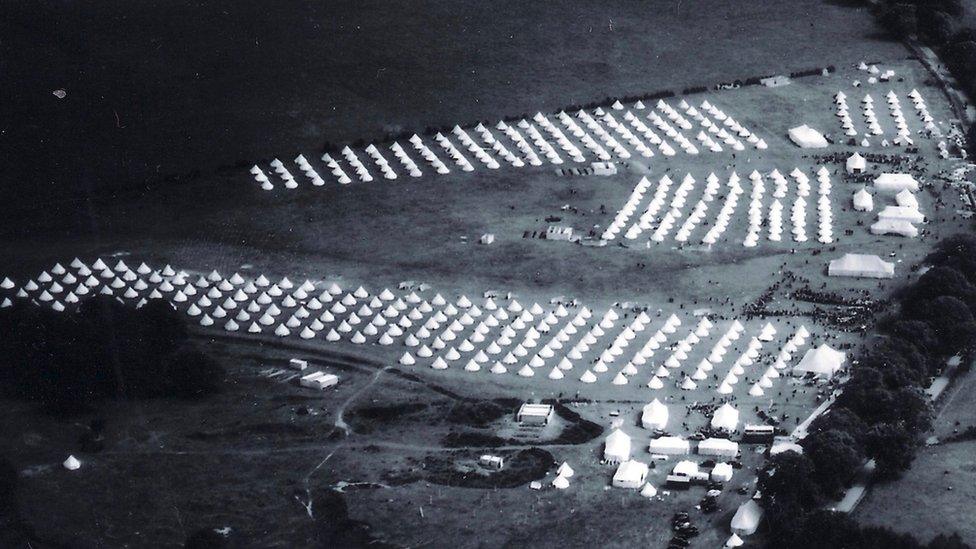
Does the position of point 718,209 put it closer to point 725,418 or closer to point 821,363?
point 821,363

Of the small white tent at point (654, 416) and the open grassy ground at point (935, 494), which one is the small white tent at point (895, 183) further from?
the small white tent at point (654, 416)

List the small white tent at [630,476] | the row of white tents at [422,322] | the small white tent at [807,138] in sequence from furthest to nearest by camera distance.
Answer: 1. the small white tent at [807,138]
2. the row of white tents at [422,322]
3. the small white tent at [630,476]

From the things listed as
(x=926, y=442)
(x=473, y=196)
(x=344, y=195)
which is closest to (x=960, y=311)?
(x=926, y=442)

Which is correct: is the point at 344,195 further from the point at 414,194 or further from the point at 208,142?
the point at 208,142

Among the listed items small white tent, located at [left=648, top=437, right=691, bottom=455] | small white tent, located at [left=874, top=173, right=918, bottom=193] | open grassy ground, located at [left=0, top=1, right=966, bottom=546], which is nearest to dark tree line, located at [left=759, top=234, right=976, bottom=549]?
open grassy ground, located at [left=0, top=1, right=966, bottom=546]

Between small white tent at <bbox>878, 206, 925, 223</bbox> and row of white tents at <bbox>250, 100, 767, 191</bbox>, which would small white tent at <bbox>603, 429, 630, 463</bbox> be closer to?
small white tent at <bbox>878, 206, 925, 223</bbox>

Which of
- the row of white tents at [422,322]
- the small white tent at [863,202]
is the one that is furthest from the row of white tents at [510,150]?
the row of white tents at [422,322]

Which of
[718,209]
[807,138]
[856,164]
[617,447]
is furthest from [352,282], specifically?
[807,138]
